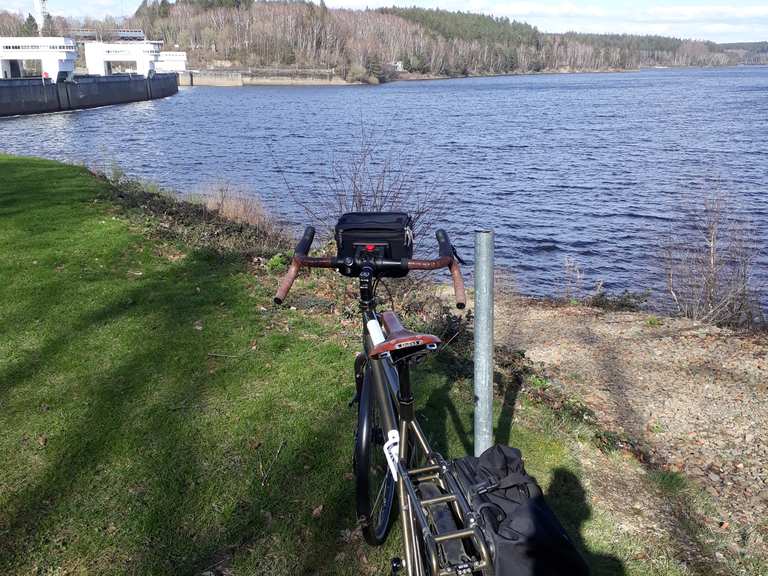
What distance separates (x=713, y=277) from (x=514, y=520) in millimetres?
9883

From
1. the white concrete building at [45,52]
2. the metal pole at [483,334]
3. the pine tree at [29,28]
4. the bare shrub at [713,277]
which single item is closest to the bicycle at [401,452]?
→ the metal pole at [483,334]

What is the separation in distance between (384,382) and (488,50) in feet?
596

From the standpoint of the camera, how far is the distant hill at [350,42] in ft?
444

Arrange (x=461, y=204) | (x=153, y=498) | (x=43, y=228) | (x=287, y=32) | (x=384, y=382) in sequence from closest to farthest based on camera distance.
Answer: (x=384, y=382) → (x=153, y=498) → (x=43, y=228) → (x=461, y=204) → (x=287, y=32)

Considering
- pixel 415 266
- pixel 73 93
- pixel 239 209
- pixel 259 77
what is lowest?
pixel 73 93

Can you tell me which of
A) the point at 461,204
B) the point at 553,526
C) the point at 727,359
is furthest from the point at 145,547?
the point at 461,204

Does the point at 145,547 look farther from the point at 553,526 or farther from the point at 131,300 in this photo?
the point at 131,300

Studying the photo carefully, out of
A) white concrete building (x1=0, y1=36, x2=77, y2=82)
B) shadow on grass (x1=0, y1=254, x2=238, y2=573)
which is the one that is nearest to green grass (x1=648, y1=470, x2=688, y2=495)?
shadow on grass (x1=0, y1=254, x2=238, y2=573)

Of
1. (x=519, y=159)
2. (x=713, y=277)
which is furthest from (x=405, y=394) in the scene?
(x=519, y=159)

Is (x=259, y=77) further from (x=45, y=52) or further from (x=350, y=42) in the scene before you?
(x=45, y=52)

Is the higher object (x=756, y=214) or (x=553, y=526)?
(x=553, y=526)

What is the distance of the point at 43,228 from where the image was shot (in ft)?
33.6

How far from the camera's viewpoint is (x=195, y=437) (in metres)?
4.86

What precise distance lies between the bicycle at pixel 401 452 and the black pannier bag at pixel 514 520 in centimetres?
6
